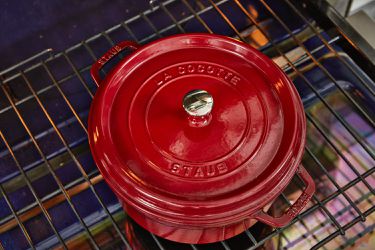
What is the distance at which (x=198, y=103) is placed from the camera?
681 millimetres

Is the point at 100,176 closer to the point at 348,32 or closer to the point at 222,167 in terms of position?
the point at 222,167

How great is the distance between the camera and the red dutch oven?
2.22 feet

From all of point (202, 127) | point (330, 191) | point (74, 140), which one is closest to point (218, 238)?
point (202, 127)

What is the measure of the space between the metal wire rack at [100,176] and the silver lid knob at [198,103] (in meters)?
0.24

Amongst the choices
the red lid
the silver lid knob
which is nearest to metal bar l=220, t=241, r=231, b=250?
the red lid

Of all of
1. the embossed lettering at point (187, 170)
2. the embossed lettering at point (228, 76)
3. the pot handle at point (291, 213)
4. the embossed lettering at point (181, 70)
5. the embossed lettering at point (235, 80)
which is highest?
the embossed lettering at point (181, 70)

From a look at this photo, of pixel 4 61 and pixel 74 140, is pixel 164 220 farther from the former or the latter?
pixel 4 61

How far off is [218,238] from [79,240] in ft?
0.95

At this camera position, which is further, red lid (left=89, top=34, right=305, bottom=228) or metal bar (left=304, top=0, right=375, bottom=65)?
metal bar (left=304, top=0, right=375, bottom=65)

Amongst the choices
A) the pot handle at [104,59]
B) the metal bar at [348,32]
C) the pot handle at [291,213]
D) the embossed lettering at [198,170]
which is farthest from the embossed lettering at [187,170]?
the metal bar at [348,32]

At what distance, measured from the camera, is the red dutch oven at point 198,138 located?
0.68m

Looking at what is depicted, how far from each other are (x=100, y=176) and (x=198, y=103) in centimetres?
32

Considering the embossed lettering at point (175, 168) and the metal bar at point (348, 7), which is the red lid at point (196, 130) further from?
the metal bar at point (348, 7)

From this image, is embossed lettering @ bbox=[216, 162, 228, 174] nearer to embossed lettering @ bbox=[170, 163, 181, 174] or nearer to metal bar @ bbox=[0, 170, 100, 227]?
embossed lettering @ bbox=[170, 163, 181, 174]
